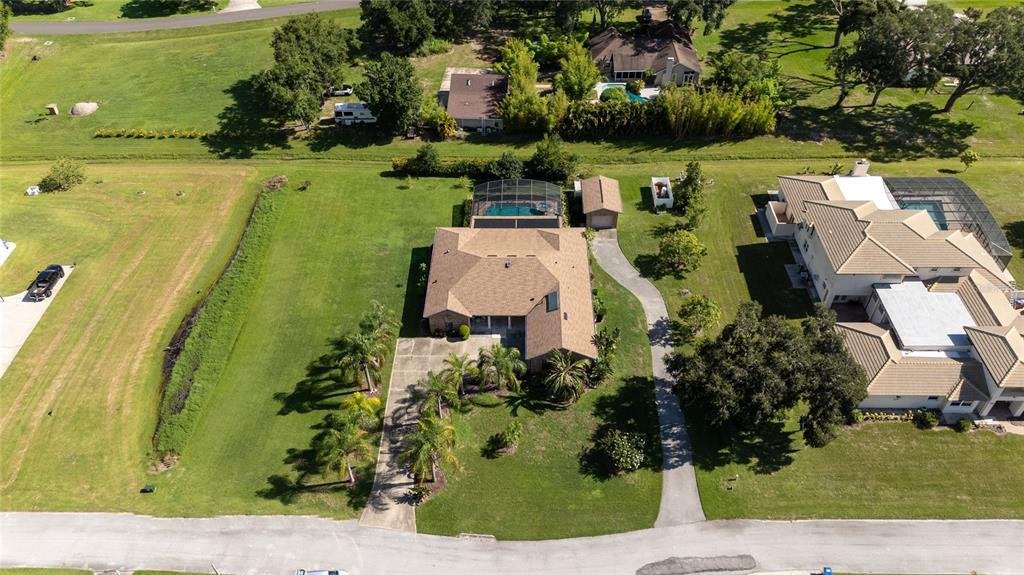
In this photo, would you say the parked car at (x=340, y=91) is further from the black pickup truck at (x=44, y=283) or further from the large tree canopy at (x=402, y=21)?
the black pickup truck at (x=44, y=283)

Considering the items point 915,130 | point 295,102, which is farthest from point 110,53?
point 915,130

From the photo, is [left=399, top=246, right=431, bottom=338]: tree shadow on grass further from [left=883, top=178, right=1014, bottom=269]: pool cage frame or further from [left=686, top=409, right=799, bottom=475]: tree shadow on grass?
[left=883, top=178, right=1014, bottom=269]: pool cage frame

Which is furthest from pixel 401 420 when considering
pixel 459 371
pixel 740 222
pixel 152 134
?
pixel 152 134

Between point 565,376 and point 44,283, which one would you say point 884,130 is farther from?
point 44,283

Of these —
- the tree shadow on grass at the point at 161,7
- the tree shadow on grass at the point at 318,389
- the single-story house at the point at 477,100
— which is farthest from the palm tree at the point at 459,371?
the tree shadow on grass at the point at 161,7

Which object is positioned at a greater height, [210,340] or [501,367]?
[501,367]

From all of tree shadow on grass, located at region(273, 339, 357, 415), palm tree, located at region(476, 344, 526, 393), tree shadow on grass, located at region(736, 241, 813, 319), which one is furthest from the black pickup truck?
tree shadow on grass, located at region(736, 241, 813, 319)
